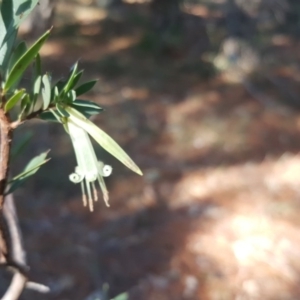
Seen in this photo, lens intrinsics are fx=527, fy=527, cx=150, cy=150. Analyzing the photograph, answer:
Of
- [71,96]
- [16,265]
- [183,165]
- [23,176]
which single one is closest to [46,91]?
[71,96]

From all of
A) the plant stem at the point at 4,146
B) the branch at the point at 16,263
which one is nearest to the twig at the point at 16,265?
the branch at the point at 16,263

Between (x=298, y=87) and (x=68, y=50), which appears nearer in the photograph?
(x=298, y=87)

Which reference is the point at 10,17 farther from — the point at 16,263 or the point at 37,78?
the point at 16,263

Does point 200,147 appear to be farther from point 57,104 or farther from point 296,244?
point 57,104

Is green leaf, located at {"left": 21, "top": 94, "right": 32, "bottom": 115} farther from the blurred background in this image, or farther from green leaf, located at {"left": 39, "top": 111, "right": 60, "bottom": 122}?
the blurred background

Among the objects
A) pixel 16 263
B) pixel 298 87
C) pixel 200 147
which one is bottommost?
pixel 298 87

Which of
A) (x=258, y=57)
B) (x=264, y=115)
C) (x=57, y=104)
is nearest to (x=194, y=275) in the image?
(x=264, y=115)

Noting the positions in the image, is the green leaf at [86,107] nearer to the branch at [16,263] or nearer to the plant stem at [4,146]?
the plant stem at [4,146]
